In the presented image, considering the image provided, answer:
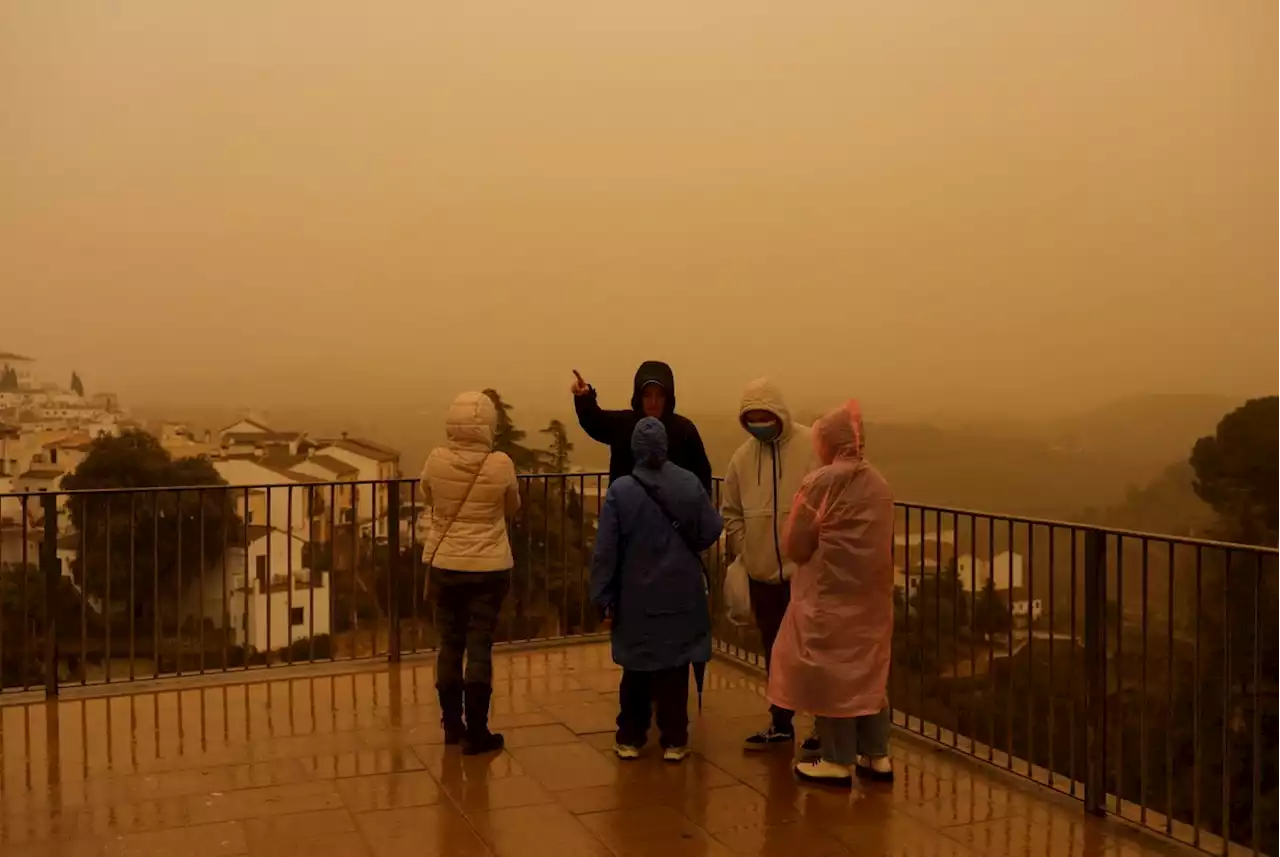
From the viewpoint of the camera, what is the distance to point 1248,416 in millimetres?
15750

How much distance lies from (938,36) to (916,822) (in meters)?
13.4

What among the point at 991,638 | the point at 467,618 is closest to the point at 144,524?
the point at 467,618

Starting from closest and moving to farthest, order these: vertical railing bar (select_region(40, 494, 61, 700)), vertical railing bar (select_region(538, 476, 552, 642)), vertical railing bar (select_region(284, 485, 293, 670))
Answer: vertical railing bar (select_region(40, 494, 61, 700)) < vertical railing bar (select_region(284, 485, 293, 670)) < vertical railing bar (select_region(538, 476, 552, 642))

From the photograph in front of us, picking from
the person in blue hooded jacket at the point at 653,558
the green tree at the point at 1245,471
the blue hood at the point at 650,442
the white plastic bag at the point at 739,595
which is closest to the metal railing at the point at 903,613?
the white plastic bag at the point at 739,595

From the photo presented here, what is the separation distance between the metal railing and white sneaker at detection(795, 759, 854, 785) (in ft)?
1.96

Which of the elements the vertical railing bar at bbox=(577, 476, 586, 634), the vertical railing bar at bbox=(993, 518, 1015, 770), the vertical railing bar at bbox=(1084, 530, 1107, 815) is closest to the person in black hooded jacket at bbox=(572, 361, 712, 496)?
the vertical railing bar at bbox=(993, 518, 1015, 770)

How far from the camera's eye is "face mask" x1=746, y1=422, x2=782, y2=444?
459 centimetres

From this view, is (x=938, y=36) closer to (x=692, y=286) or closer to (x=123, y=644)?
(x=692, y=286)

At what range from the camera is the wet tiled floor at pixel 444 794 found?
385 cm

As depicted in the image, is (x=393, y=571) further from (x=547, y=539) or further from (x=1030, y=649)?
(x=1030, y=649)

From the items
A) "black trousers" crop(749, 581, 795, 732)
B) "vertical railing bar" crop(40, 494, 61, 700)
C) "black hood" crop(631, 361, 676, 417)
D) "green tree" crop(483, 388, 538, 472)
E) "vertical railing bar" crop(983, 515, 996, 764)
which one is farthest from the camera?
"green tree" crop(483, 388, 538, 472)

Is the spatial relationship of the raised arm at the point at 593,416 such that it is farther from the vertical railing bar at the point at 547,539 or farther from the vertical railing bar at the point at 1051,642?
the vertical railing bar at the point at 1051,642

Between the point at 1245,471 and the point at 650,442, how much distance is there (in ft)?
41.9

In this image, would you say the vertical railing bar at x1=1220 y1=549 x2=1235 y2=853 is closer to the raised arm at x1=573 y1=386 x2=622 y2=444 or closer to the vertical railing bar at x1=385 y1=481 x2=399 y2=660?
the raised arm at x1=573 y1=386 x2=622 y2=444
